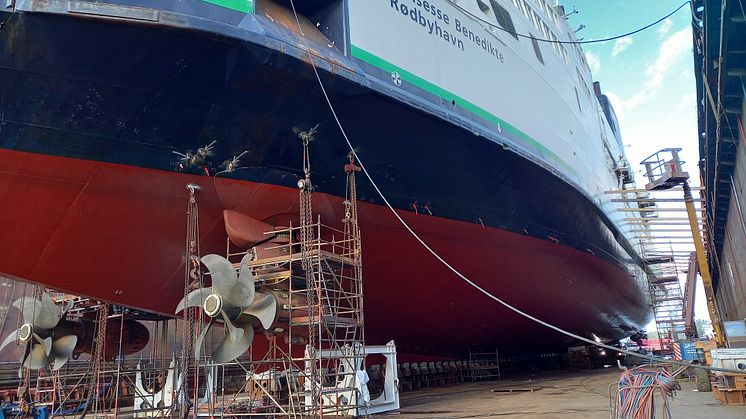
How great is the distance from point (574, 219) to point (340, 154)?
6742 mm

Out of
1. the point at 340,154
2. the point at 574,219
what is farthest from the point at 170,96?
the point at 574,219

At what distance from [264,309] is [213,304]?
570mm

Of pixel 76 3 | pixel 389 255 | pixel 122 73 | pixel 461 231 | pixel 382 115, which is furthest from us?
pixel 461 231

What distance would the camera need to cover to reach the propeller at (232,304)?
19.3 feet

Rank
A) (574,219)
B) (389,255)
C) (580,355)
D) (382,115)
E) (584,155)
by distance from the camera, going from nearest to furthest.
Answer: (382,115) < (389,255) < (574,219) < (584,155) < (580,355)

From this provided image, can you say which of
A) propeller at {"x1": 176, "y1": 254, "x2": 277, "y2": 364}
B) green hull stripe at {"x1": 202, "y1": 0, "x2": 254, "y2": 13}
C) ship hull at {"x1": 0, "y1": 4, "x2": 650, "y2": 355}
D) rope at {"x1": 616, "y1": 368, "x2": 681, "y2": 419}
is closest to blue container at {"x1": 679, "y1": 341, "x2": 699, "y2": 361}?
ship hull at {"x1": 0, "y1": 4, "x2": 650, "y2": 355}

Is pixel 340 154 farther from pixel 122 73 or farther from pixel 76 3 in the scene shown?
pixel 76 3

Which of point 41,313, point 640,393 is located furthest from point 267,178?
point 640,393

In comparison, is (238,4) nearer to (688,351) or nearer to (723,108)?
(723,108)

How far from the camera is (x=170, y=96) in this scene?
19.3 feet

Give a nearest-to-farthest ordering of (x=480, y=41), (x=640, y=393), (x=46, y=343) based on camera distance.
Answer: (x=640, y=393) < (x=46, y=343) < (x=480, y=41)

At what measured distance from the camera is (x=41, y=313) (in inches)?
309

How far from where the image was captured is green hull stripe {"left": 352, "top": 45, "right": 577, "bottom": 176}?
713 cm

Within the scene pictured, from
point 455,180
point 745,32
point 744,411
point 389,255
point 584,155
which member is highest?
point 584,155
